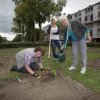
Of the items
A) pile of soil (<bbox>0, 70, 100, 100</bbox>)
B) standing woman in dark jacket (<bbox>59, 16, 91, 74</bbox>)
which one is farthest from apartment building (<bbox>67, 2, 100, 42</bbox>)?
pile of soil (<bbox>0, 70, 100, 100</bbox>)

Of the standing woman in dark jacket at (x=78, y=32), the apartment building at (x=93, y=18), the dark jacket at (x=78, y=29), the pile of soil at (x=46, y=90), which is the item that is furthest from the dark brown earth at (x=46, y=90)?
the apartment building at (x=93, y=18)

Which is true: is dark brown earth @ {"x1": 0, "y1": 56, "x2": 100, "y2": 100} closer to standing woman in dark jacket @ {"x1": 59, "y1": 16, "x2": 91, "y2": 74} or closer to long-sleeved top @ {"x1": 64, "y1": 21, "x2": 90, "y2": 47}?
standing woman in dark jacket @ {"x1": 59, "y1": 16, "x2": 91, "y2": 74}

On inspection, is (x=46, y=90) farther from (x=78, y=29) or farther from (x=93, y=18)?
(x=93, y=18)

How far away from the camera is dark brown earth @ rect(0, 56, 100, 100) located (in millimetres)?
3518

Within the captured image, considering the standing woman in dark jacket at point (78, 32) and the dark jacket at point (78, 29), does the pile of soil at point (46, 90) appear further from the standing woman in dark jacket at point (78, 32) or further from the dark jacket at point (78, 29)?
the dark jacket at point (78, 29)

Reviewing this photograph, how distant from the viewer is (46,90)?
3.91 meters

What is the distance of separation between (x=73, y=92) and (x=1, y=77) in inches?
93.1


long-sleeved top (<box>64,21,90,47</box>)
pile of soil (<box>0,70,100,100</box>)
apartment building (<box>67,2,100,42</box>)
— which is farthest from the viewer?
apartment building (<box>67,2,100,42</box>)

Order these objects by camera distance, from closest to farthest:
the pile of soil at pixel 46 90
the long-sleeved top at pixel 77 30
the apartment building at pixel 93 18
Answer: the pile of soil at pixel 46 90
the long-sleeved top at pixel 77 30
the apartment building at pixel 93 18

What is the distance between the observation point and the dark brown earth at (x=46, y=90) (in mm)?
3518

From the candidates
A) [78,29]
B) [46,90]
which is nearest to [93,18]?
[78,29]

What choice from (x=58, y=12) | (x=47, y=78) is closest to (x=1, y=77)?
(x=47, y=78)

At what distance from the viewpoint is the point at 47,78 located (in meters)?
4.89

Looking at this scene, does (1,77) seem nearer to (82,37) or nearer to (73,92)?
(73,92)
